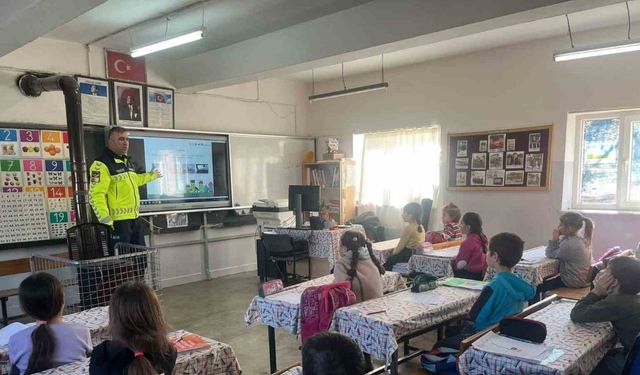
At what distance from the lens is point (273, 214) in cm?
587

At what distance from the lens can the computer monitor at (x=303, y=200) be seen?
17.9 ft

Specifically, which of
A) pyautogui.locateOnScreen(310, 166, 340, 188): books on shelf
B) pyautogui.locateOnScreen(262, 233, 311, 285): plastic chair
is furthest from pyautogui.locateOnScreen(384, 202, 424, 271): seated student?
pyautogui.locateOnScreen(310, 166, 340, 188): books on shelf

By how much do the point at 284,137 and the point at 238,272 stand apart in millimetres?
2281

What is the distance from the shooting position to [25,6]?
2.77m

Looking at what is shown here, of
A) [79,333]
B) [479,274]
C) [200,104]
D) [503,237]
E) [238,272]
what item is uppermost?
[200,104]

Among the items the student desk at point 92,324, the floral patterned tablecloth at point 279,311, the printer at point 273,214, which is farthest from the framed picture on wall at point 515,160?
the student desk at point 92,324

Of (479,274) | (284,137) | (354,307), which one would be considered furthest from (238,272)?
(354,307)

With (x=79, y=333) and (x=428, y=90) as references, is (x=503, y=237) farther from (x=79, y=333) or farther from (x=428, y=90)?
(x=428, y=90)

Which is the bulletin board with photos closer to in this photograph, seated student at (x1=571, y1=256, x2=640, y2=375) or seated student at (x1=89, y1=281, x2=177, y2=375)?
seated student at (x1=571, y1=256, x2=640, y2=375)

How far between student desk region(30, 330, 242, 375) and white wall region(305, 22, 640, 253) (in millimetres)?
4650

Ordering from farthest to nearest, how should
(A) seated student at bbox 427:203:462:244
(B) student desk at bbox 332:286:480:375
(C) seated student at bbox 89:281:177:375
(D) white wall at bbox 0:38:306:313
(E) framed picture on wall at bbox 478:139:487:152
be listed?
(E) framed picture on wall at bbox 478:139:487:152
(A) seated student at bbox 427:203:462:244
(D) white wall at bbox 0:38:306:313
(B) student desk at bbox 332:286:480:375
(C) seated student at bbox 89:281:177:375

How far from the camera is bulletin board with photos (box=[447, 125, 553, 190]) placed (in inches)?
209

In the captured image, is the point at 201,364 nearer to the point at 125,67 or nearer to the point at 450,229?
the point at 450,229

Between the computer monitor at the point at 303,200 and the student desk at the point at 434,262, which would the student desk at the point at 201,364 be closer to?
the student desk at the point at 434,262
